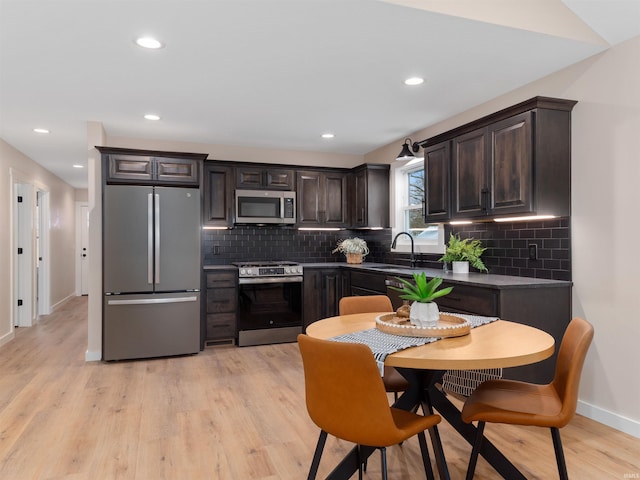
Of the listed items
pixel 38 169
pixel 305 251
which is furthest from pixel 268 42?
pixel 38 169

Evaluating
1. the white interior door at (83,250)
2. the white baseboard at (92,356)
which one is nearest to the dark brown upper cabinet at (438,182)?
the white baseboard at (92,356)

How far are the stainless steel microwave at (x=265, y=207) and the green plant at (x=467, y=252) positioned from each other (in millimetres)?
2308

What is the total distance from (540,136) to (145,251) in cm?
374

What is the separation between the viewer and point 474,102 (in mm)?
3910

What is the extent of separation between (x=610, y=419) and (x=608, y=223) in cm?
129

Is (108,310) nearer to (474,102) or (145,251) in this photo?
(145,251)

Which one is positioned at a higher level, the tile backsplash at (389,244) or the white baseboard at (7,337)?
the tile backsplash at (389,244)

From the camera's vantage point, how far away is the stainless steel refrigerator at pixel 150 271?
438 cm

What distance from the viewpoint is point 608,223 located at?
113 inches

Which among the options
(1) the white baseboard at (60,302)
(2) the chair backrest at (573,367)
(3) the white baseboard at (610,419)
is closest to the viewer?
(2) the chair backrest at (573,367)

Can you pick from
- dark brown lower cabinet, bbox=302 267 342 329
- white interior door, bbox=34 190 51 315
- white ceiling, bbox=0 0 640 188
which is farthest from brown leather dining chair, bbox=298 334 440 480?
white interior door, bbox=34 190 51 315

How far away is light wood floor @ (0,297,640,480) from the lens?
231 centimetres

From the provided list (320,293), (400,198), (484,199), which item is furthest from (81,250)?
(484,199)

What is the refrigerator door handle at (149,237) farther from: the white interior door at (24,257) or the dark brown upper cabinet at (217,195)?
the white interior door at (24,257)
